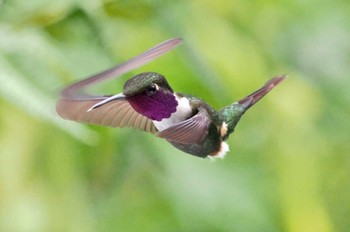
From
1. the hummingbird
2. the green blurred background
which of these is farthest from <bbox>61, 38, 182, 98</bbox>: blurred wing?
the green blurred background

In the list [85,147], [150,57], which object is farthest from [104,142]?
[150,57]

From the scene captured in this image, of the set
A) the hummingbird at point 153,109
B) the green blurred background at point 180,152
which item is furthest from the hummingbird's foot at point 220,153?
the green blurred background at point 180,152

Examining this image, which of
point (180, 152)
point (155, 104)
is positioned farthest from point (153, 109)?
point (180, 152)

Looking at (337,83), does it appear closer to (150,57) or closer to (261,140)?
(261,140)

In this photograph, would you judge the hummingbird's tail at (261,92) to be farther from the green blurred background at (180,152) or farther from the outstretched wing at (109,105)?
the green blurred background at (180,152)

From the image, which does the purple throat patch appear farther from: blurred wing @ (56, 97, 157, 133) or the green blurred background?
the green blurred background
